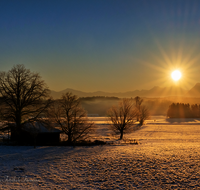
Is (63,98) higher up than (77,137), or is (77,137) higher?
(63,98)

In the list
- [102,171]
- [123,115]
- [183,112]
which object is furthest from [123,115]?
[183,112]

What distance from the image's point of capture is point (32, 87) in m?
25.8

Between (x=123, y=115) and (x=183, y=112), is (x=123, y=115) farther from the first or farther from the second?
(x=183, y=112)

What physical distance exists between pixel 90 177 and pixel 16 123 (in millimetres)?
16201

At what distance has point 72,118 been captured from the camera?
30.8 metres

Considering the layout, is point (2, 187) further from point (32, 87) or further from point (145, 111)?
point (145, 111)

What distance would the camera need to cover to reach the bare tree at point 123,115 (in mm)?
45312

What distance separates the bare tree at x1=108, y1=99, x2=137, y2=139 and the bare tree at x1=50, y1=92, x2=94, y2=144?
1572 cm

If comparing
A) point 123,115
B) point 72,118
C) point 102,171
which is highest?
point 123,115

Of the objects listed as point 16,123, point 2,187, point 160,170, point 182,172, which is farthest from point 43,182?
point 16,123

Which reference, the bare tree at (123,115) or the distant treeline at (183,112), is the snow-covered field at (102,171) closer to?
the bare tree at (123,115)

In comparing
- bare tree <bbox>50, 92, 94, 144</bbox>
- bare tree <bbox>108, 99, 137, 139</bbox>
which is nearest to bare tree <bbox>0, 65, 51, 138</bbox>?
bare tree <bbox>50, 92, 94, 144</bbox>

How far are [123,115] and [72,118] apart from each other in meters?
19.2

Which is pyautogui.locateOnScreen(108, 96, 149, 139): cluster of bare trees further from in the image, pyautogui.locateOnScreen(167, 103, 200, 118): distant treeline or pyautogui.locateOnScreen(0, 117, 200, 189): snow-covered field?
pyautogui.locateOnScreen(167, 103, 200, 118): distant treeline
